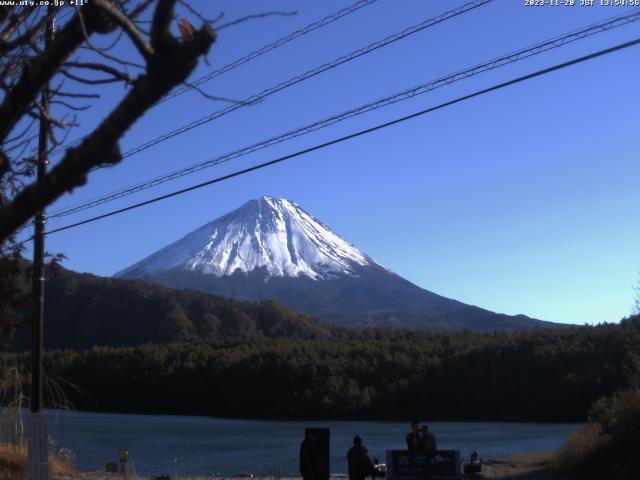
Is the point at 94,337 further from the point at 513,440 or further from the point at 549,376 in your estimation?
the point at 513,440

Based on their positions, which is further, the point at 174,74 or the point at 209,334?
the point at 209,334

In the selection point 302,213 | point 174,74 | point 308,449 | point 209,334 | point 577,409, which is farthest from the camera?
point 302,213

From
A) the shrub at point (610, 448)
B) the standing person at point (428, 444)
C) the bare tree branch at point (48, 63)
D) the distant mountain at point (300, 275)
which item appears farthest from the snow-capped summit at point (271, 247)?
the bare tree branch at point (48, 63)

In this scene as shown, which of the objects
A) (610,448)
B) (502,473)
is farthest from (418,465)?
(502,473)

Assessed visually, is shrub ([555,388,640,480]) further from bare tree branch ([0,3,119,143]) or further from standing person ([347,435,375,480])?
bare tree branch ([0,3,119,143])

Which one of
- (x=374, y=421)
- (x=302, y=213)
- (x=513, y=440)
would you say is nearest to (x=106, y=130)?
(x=513, y=440)

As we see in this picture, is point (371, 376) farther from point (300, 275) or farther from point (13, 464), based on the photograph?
point (300, 275)

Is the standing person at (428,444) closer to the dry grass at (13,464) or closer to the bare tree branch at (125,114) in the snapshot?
the dry grass at (13,464)
